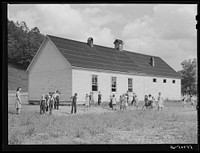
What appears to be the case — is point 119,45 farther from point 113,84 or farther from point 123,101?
point 123,101

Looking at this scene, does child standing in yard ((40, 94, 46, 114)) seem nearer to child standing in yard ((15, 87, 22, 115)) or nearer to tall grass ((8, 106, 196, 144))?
tall grass ((8, 106, 196, 144))

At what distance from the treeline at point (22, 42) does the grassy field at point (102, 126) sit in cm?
78

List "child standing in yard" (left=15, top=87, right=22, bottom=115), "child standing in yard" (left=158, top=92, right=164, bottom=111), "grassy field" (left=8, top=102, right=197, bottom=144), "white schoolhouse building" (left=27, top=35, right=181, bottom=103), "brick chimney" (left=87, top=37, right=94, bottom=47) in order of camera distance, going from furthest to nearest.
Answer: "child standing in yard" (left=158, top=92, right=164, bottom=111)
"white schoolhouse building" (left=27, top=35, right=181, bottom=103)
"brick chimney" (left=87, top=37, right=94, bottom=47)
"child standing in yard" (left=15, top=87, right=22, bottom=115)
"grassy field" (left=8, top=102, right=197, bottom=144)

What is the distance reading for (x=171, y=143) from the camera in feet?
14.5

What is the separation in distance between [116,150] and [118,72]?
1710mm

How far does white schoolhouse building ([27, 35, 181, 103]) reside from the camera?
516cm

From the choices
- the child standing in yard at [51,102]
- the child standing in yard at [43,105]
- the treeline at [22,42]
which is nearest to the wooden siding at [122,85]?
the child standing in yard at [51,102]

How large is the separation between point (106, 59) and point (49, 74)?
110 centimetres

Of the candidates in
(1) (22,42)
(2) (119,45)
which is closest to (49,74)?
(1) (22,42)

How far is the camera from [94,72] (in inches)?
217

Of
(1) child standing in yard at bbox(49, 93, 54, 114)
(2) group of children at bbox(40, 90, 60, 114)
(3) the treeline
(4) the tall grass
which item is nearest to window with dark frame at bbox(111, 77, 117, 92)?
(4) the tall grass

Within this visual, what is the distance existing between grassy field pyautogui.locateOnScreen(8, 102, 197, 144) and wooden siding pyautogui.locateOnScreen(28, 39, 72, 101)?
0.29 metres

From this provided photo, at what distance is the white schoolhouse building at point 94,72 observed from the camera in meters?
5.16

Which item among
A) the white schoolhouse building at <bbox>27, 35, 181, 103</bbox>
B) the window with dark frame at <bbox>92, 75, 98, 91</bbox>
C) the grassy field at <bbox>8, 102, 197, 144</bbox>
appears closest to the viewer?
the grassy field at <bbox>8, 102, 197, 144</bbox>
